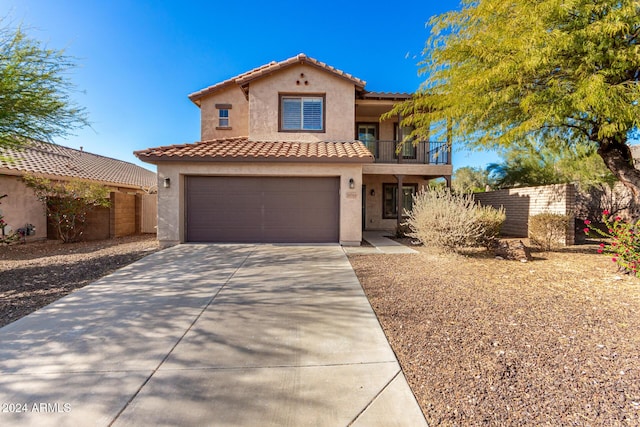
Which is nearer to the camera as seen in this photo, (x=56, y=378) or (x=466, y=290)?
(x=56, y=378)

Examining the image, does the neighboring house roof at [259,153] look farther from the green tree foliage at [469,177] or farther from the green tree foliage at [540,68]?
the green tree foliage at [469,177]

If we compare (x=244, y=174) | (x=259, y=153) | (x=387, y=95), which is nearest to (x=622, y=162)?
(x=387, y=95)

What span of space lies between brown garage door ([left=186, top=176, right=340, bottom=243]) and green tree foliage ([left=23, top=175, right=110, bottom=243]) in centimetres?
432

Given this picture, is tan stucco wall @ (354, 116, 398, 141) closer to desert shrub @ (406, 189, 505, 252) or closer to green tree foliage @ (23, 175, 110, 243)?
desert shrub @ (406, 189, 505, 252)

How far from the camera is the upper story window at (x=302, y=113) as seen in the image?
12.1 m

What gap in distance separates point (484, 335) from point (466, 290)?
1855mm

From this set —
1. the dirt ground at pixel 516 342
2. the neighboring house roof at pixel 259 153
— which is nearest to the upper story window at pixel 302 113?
the neighboring house roof at pixel 259 153

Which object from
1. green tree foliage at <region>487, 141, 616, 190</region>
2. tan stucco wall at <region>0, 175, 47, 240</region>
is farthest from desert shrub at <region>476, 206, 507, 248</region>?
tan stucco wall at <region>0, 175, 47, 240</region>

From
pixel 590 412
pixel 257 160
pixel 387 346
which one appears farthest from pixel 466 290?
pixel 257 160

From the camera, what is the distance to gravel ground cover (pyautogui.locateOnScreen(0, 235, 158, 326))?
497 cm

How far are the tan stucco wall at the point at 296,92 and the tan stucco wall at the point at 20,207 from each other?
9.17 metres

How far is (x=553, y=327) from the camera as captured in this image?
12.5 feet

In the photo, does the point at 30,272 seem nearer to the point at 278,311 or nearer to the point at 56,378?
the point at 56,378

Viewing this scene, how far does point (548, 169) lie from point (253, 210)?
677 inches
